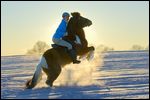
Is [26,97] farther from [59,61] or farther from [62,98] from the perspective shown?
[59,61]

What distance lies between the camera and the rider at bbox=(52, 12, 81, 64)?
15219 millimetres

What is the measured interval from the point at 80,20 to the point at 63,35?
2.09 feet

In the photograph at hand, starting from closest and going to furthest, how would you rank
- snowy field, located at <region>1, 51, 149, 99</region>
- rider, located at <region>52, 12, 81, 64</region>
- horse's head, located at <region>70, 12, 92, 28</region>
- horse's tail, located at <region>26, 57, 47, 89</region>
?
snowy field, located at <region>1, 51, 149, 99</region> < horse's tail, located at <region>26, 57, 47, 89</region> < rider, located at <region>52, 12, 81, 64</region> < horse's head, located at <region>70, 12, 92, 28</region>

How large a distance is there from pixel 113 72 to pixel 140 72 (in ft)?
2.86

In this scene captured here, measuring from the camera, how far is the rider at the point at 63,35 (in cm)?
1522

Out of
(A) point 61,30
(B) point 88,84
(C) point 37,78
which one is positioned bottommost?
(B) point 88,84

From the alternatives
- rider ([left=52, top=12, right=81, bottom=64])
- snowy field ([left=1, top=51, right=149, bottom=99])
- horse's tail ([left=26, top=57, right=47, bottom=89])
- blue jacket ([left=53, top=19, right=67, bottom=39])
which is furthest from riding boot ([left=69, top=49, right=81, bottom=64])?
horse's tail ([left=26, top=57, right=47, bottom=89])

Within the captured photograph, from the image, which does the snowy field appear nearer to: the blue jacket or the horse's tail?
the horse's tail

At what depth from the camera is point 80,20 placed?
615 inches

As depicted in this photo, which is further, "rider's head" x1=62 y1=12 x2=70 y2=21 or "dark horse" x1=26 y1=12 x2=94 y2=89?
"rider's head" x1=62 y1=12 x2=70 y2=21

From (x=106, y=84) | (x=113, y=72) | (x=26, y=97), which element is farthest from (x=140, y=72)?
(x=26, y=97)

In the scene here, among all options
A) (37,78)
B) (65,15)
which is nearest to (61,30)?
(65,15)

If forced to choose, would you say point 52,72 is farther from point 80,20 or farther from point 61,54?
point 80,20

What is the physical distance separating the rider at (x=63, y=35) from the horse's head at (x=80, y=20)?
226 mm
